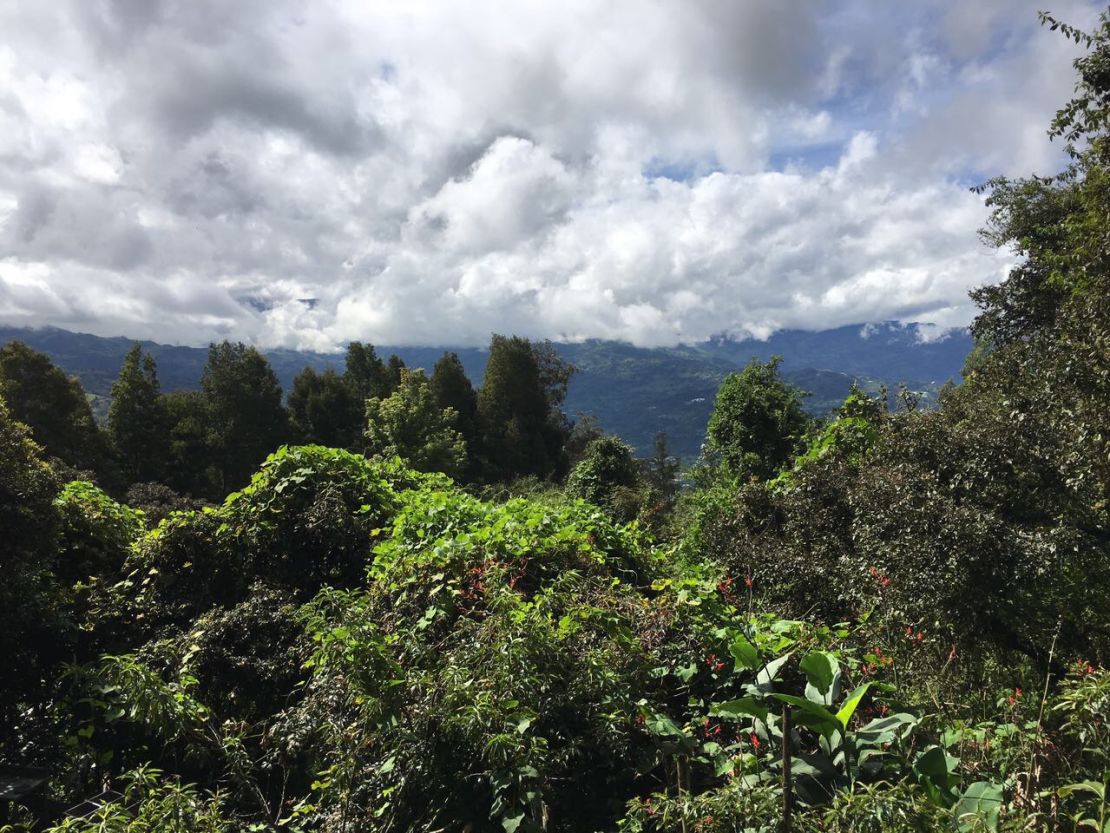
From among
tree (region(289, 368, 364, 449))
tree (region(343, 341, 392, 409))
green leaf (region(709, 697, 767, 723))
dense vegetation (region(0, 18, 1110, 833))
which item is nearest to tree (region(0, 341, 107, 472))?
tree (region(289, 368, 364, 449))

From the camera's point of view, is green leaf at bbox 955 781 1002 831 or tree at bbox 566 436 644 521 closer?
green leaf at bbox 955 781 1002 831

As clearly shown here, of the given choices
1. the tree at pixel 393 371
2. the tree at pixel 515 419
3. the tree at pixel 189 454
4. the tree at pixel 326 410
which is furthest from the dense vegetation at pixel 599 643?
the tree at pixel 393 371

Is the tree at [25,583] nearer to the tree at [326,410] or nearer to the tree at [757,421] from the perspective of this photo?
the tree at [757,421]

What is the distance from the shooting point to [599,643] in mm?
3170

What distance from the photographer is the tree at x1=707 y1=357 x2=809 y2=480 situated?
1633 centimetres

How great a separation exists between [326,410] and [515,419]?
1051cm

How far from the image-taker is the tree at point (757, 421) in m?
16.3

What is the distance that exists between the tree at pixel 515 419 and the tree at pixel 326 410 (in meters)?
7.13

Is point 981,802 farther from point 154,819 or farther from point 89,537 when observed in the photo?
point 89,537

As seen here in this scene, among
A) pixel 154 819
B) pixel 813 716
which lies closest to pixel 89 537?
pixel 154 819

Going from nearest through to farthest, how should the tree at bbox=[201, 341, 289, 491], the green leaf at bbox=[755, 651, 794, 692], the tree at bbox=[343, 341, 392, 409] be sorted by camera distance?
the green leaf at bbox=[755, 651, 794, 692]
the tree at bbox=[201, 341, 289, 491]
the tree at bbox=[343, 341, 392, 409]

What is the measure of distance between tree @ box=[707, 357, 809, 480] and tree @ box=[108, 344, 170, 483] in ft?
78.2

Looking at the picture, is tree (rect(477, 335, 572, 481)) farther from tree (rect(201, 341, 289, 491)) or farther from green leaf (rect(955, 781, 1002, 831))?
green leaf (rect(955, 781, 1002, 831))

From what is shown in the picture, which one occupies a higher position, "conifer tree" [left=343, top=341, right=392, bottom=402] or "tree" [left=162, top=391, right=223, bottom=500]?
"conifer tree" [left=343, top=341, right=392, bottom=402]
